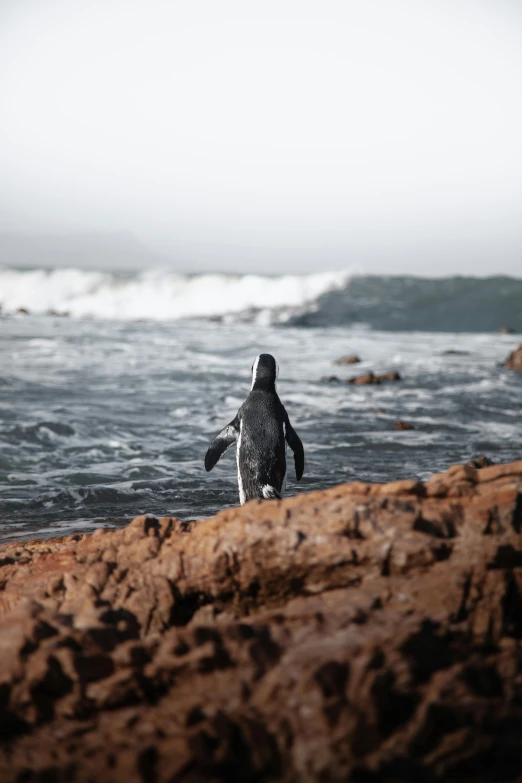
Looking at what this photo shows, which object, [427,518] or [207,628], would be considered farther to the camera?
[427,518]

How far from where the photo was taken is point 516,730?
2023mm

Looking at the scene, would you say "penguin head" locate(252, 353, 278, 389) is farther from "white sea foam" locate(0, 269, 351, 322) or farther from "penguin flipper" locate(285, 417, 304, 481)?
"white sea foam" locate(0, 269, 351, 322)

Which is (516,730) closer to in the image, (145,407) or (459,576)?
(459,576)

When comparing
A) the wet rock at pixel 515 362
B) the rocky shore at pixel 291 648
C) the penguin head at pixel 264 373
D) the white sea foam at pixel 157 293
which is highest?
the white sea foam at pixel 157 293

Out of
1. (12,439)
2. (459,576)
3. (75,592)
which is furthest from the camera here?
(12,439)

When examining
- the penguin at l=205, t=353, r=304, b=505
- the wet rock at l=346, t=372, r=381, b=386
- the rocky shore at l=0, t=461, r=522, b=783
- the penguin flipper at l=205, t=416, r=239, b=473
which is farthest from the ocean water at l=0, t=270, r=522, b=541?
the rocky shore at l=0, t=461, r=522, b=783

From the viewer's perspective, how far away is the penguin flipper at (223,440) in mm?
6079

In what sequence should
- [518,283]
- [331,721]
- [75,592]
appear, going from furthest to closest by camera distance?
1. [518,283]
2. [75,592]
3. [331,721]

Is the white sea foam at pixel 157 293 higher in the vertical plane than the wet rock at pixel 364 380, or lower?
higher

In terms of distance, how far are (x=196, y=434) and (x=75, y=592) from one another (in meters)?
7.94

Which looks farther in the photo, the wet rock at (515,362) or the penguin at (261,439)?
the wet rock at (515,362)

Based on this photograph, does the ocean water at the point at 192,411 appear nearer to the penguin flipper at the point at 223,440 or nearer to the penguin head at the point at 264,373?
the penguin flipper at the point at 223,440

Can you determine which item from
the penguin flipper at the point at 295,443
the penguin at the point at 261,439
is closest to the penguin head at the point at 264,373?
the penguin at the point at 261,439

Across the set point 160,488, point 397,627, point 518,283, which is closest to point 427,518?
point 397,627
